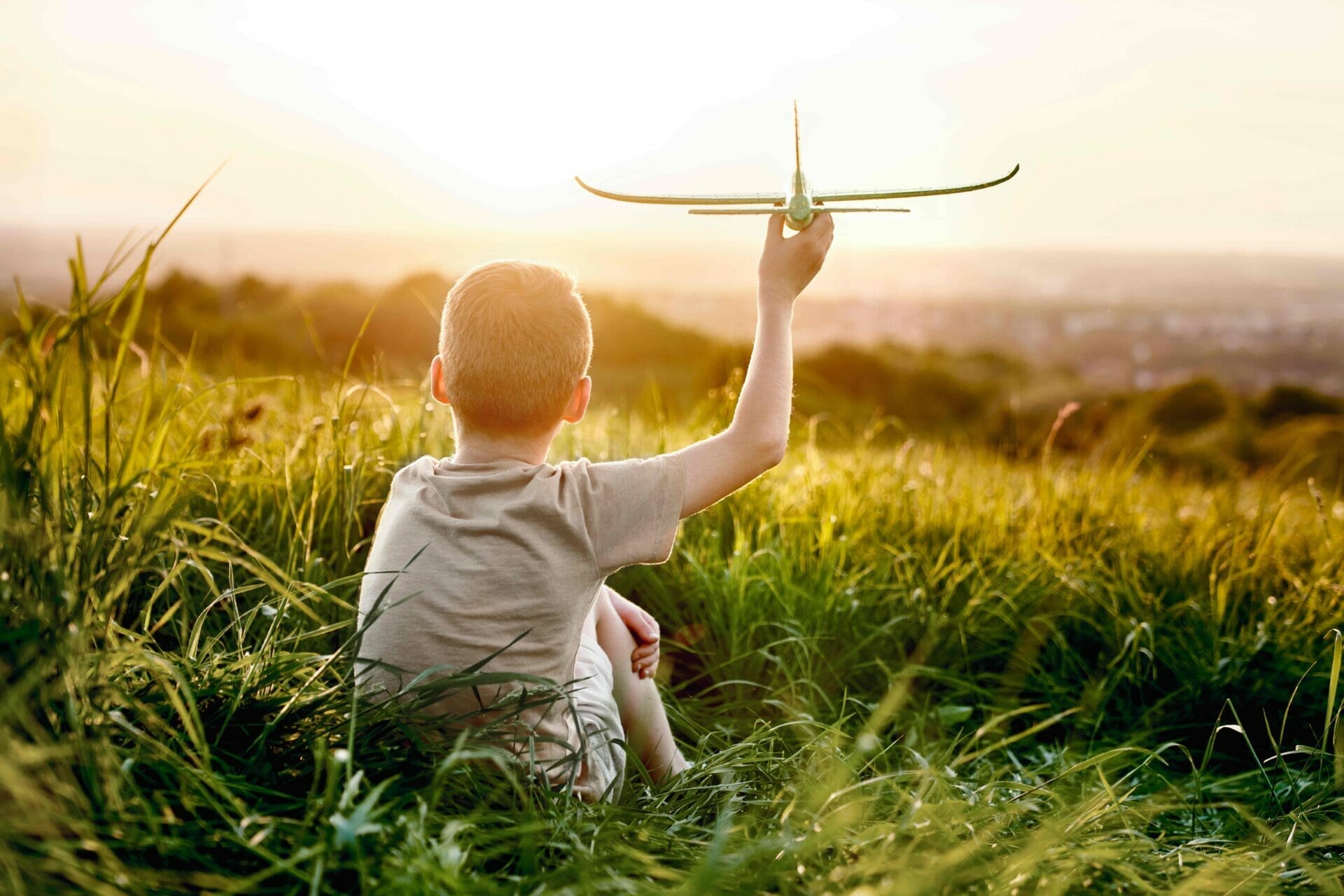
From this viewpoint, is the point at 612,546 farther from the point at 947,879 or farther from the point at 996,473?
the point at 996,473

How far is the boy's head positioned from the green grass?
0.47 metres

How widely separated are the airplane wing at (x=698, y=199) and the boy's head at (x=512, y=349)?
24cm

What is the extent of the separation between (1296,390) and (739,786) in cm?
1617

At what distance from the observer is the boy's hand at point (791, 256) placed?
198cm

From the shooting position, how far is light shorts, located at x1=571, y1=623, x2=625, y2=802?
187 centimetres

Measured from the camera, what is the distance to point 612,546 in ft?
6.09

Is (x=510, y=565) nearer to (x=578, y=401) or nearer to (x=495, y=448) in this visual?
(x=495, y=448)

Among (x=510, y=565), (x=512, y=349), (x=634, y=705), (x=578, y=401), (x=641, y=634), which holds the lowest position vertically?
(x=634, y=705)

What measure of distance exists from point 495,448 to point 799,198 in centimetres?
75

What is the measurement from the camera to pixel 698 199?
1.75 meters

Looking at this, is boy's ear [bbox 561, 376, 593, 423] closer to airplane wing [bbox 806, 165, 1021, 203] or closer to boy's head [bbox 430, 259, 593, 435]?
boy's head [bbox 430, 259, 593, 435]

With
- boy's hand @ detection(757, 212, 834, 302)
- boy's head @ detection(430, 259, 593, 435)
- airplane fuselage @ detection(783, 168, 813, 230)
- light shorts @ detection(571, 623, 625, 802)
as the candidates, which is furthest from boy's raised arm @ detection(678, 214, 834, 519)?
light shorts @ detection(571, 623, 625, 802)

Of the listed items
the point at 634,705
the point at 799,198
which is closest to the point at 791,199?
the point at 799,198

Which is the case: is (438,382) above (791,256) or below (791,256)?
below
